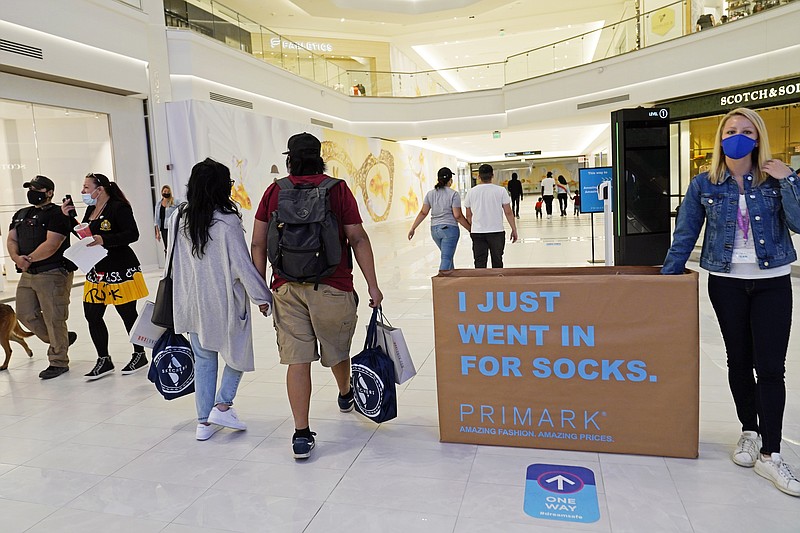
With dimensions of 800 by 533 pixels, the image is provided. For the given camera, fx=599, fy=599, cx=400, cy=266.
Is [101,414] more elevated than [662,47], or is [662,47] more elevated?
[662,47]

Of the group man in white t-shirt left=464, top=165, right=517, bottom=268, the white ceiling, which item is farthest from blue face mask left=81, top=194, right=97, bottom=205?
the white ceiling

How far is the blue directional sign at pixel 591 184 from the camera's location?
26.6ft

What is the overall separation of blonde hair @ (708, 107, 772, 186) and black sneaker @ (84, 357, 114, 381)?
4106 mm

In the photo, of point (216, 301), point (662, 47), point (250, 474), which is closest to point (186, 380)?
point (216, 301)

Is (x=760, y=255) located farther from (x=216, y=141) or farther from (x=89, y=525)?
(x=216, y=141)

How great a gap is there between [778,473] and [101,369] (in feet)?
13.8

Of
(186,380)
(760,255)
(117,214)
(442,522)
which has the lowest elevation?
(442,522)

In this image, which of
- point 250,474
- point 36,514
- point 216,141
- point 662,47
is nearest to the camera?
point 36,514

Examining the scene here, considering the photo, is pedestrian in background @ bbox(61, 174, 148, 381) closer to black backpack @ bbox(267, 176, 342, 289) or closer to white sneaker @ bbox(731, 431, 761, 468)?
black backpack @ bbox(267, 176, 342, 289)

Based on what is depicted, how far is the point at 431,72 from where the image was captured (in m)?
20.4

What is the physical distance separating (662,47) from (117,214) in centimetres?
1215

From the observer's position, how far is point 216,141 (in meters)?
11.9

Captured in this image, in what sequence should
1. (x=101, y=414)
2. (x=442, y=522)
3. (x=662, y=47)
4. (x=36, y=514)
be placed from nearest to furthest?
(x=442, y=522) < (x=36, y=514) < (x=101, y=414) < (x=662, y=47)

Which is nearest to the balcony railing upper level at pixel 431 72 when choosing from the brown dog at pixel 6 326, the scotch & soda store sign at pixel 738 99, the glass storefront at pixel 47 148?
the scotch & soda store sign at pixel 738 99
